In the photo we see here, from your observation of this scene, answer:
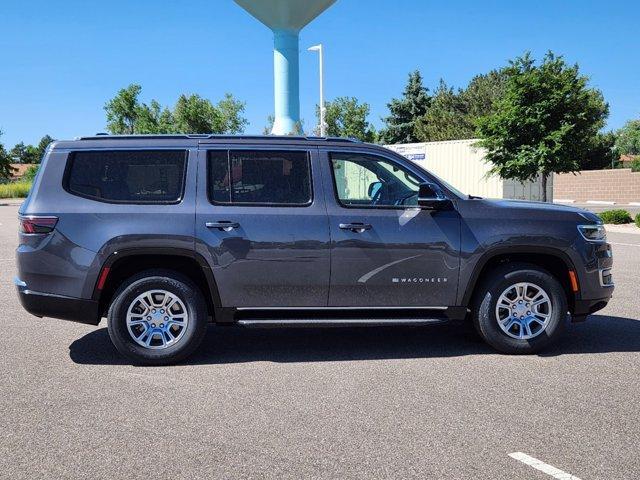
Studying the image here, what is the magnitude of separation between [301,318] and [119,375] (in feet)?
5.24

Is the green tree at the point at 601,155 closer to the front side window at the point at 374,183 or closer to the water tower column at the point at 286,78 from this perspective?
the water tower column at the point at 286,78

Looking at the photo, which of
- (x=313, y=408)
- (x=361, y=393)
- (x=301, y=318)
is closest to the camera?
(x=313, y=408)

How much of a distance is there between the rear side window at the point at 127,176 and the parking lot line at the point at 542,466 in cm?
345

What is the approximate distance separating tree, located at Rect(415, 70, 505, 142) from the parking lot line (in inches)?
2228

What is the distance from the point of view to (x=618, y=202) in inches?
1748

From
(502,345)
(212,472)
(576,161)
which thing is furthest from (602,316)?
(576,161)

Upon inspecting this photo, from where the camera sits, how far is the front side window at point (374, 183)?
5836 millimetres

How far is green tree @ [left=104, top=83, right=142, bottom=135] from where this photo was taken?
6688cm

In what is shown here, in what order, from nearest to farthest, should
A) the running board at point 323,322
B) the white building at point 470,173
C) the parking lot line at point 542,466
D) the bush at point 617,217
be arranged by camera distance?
1. the parking lot line at point 542,466
2. the running board at point 323,322
3. the bush at point 617,217
4. the white building at point 470,173

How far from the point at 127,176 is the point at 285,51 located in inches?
963

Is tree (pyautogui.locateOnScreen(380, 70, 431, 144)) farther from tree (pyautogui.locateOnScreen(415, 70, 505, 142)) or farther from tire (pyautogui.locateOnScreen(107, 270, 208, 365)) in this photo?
tire (pyautogui.locateOnScreen(107, 270, 208, 365))

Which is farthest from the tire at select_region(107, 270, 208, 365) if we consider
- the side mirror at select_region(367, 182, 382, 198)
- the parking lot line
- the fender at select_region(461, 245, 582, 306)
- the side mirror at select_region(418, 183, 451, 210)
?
the parking lot line

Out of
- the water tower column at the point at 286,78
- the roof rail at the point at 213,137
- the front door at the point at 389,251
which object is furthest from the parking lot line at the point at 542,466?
the water tower column at the point at 286,78

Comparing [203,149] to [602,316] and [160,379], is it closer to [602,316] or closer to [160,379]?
[160,379]
